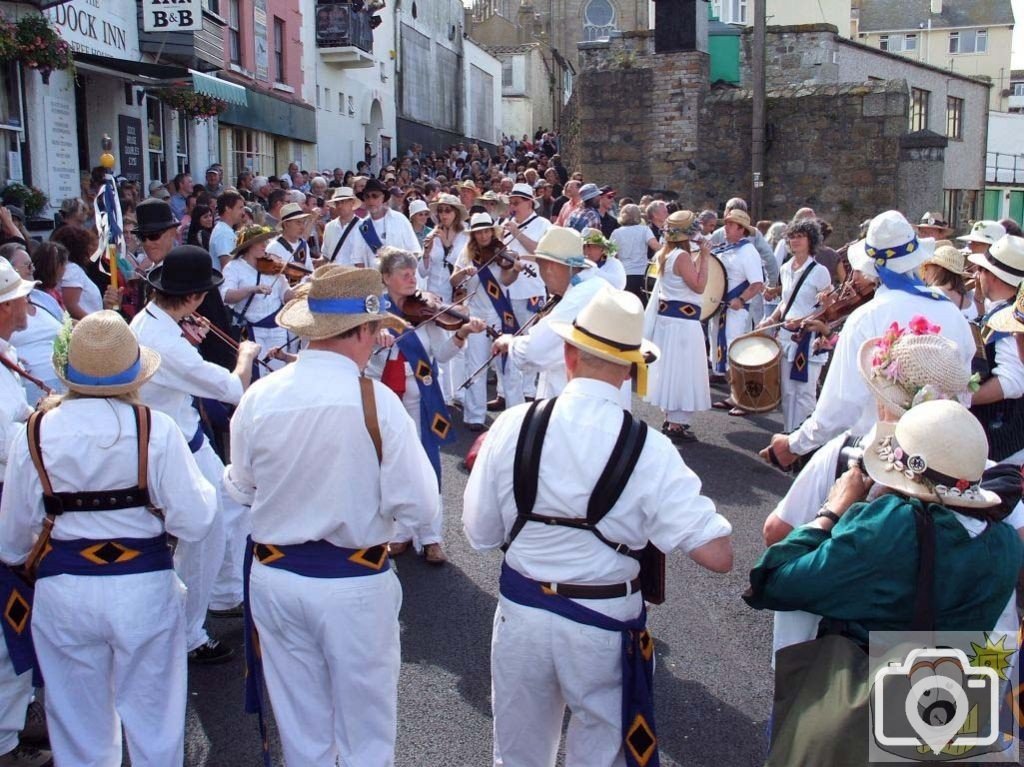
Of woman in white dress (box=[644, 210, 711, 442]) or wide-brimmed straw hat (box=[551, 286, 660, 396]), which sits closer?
wide-brimmed straw hat (box=[551, 286, 660, 396])

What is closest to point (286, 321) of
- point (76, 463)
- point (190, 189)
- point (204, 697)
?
point (76, 463)

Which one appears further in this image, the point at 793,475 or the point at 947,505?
the point at 793,475

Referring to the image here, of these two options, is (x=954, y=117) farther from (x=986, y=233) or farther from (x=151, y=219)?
(x=151, y=219)

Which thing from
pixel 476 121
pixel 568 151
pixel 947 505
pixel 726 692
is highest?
pixel 476 121

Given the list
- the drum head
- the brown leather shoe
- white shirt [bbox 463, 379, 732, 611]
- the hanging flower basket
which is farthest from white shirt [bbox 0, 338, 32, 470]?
the hanging flower basket

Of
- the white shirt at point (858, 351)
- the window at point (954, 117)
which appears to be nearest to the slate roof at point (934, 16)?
the window at point (954, 117)

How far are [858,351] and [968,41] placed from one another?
68950mm

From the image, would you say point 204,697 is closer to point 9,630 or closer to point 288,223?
point 9,630

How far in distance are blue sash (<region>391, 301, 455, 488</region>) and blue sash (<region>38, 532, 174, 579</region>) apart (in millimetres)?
2592

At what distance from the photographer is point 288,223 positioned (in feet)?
28.5

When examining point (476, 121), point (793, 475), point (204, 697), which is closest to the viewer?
point (204, 697)

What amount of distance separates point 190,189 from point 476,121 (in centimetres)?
3015

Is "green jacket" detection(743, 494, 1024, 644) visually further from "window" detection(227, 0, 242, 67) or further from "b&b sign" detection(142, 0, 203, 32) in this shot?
"window" detection(227, 0, 242, 67)

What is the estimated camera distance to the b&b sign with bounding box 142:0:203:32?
614 inches
